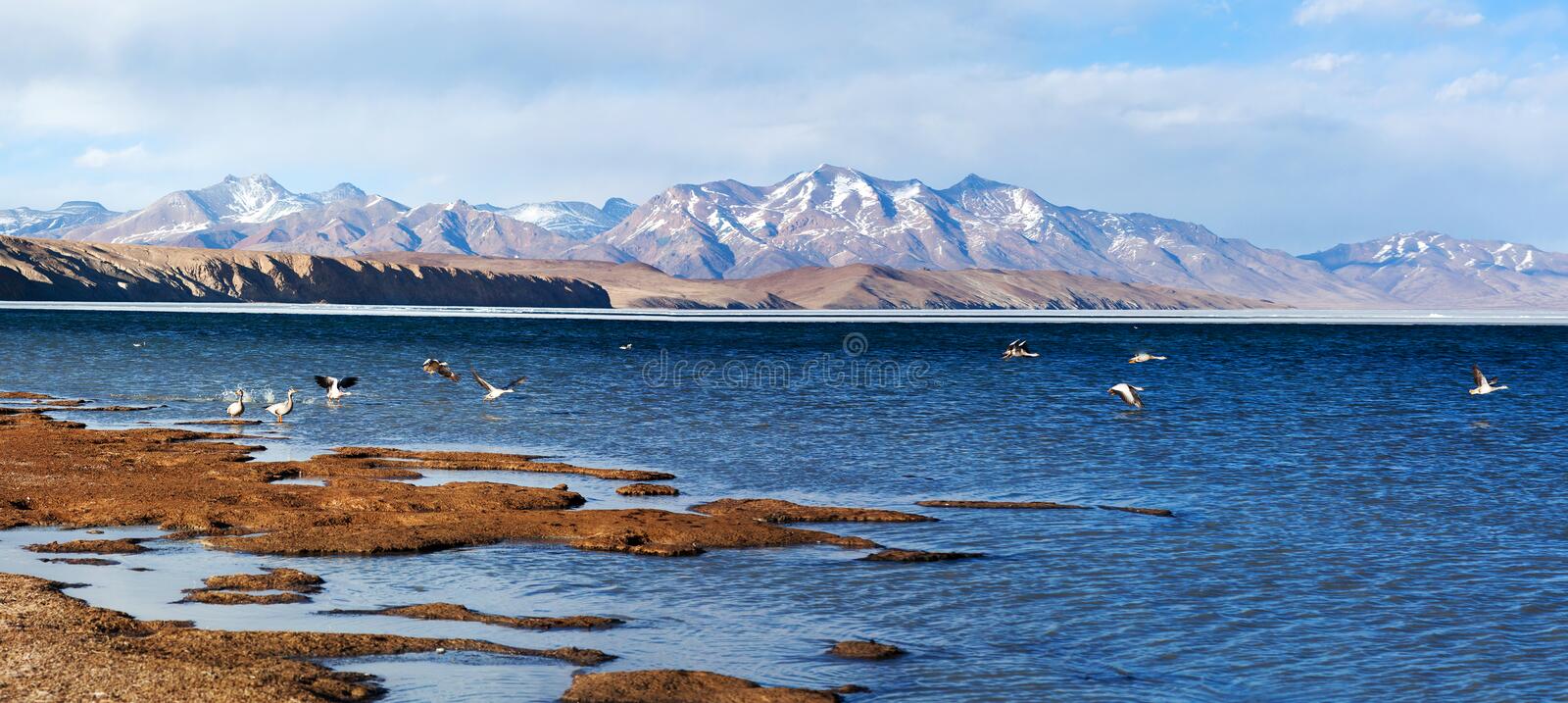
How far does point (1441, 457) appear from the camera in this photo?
3281 cm

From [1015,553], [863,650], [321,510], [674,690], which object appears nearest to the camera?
[674,690]

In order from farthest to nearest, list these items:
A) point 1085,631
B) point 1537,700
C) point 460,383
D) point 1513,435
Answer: point 460,383, point 1513,435, point 1085,631, point 1537,700

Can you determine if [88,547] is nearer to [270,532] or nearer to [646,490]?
[270,532]

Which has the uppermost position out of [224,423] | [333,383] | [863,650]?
[333,383]

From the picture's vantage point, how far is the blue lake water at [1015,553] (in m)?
13.5

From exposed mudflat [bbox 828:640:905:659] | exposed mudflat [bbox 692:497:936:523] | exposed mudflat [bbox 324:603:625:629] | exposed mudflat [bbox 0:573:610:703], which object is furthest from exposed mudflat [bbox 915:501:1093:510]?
exposed mudflat [bbox 0:573:610:703]

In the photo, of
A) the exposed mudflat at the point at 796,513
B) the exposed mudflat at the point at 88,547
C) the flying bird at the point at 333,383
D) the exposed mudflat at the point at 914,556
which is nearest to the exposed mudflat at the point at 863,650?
the exposed mudflat at the point at 914,556

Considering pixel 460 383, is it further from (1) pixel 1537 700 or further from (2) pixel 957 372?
(1) pixel 1537 700

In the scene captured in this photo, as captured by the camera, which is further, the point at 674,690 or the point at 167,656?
the point at 167,656

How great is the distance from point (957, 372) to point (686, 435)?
41.0 meters

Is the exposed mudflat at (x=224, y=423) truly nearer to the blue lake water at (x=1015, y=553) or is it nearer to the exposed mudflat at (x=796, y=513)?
the blue lake water at (x=1015, y=553)

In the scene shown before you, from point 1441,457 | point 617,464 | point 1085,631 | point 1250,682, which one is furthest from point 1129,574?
point 1441,457

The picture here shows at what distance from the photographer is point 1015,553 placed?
19266mm

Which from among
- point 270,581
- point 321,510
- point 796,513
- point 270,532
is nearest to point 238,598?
point 270,581
